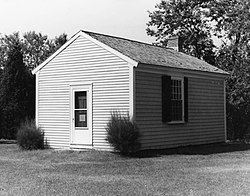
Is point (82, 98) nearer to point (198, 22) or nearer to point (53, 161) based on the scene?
point (53, 161)

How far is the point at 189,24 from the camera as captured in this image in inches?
1374

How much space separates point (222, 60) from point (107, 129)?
555 inches

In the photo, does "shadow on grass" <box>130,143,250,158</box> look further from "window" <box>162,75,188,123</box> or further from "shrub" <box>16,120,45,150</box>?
"shrub" <box>16,120,45,150</box>

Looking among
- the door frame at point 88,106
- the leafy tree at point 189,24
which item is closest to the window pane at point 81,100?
the door frame at point 88,106

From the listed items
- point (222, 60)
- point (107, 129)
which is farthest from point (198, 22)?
point (107, 129)

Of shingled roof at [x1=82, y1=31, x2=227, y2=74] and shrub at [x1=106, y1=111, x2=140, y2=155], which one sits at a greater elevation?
shingled roof at [x1=82, y1=31, x2=227, y2=74]

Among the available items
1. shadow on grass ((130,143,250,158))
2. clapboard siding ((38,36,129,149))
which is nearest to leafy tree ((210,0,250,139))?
shadow on grass ((130,143,250,158))

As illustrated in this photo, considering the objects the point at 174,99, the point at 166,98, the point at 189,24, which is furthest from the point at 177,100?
the point at 189,24

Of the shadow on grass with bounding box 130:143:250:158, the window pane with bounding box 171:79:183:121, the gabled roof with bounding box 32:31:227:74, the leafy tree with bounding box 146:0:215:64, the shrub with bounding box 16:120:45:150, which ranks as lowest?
the shadow on grass with bounding box 130:143:250:158

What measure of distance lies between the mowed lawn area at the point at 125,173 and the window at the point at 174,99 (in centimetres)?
156

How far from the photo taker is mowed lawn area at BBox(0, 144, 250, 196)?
889 centimetres

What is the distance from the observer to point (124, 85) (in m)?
15.5

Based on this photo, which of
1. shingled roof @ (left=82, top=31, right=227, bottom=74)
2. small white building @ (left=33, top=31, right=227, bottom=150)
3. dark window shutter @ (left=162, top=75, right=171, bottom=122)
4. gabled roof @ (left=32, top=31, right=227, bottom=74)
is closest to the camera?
small white building @ (left=33, top=31, right=227, bottom=150)

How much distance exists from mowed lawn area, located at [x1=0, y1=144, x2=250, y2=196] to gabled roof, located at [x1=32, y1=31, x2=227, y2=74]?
340 cm
